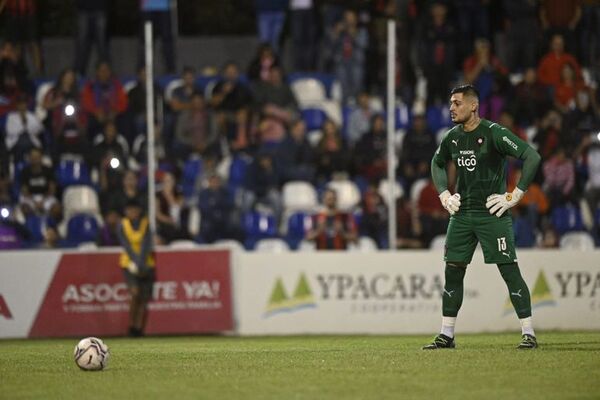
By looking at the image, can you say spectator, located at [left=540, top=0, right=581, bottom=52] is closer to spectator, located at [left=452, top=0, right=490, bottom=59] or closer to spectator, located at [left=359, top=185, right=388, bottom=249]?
spectator, located at [left=452, top=0, right=490, bottom=59]

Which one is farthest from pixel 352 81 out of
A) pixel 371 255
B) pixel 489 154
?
pixel 489 154

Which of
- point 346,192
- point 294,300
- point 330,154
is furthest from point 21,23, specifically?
point 294,300

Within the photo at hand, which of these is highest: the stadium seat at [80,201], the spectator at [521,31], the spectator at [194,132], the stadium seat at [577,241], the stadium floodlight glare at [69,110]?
the spectator at [521,31]

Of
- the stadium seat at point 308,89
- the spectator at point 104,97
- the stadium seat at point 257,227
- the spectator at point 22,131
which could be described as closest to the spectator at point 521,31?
the stadium seat at point 308,89

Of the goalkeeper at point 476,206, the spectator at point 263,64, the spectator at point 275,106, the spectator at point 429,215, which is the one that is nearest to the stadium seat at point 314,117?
the spectator at point 275,106

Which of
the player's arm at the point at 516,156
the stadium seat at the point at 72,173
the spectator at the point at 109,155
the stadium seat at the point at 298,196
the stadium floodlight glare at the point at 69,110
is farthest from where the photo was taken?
the stadium floodlight glare at the point at 69,110

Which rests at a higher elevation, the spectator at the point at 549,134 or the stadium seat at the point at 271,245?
the spectator at the point at 549,134

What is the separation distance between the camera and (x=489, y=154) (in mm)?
11719

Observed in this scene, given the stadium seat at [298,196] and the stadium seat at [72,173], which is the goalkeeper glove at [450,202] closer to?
the stadium seat at [298,196]

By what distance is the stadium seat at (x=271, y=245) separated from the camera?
20.4 m

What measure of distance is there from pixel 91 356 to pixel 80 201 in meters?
10.9

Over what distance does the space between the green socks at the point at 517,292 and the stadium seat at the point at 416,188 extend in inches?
349

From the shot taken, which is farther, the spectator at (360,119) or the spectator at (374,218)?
the spectator at (360,119)

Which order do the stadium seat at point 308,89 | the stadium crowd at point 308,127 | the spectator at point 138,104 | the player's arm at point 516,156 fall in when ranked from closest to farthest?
the player's arm at point 516,156 → the stadium crowd at point 308,127 → the spectator at point 138,104 → the stadium seat at point 308,89
